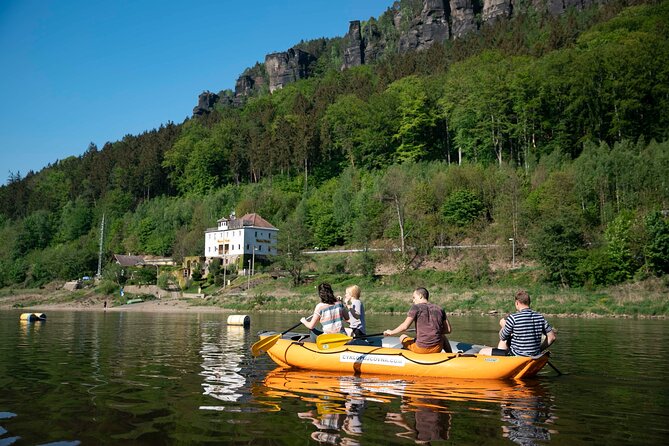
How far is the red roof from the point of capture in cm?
8312

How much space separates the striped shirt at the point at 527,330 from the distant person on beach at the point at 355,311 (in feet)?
12.2

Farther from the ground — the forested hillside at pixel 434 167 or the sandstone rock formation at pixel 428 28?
the sandstone rock formation at pixel 428 28

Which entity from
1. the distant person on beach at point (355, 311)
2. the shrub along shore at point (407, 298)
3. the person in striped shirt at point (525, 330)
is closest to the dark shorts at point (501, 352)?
the person in striped shirt at point (525, 330)

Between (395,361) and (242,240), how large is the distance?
6988 centimetres

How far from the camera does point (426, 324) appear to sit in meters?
11.8

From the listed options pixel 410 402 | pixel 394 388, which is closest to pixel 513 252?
pixel 394 388

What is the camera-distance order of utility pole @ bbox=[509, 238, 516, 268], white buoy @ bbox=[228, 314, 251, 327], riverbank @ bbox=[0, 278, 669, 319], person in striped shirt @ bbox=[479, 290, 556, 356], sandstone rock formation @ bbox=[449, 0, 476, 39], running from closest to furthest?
person in striped shirt @ bbox=[479, 290, 556, 356], white buoy @ bbox=[228, 314, 251, 327], riverbank @ bbox=[0, 278, 669, 319], utility pole @ bbox=[509, 238, 516, 268], sandstone rock formation @ bbox=[449, 0, 476, 39]

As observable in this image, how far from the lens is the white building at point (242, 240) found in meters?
80.8

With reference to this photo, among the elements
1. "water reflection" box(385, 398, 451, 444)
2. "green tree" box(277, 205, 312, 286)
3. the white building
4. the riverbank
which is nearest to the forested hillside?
"green tree" box(277, 205, 312, 286)

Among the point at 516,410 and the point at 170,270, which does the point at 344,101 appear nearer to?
the point at 170,270

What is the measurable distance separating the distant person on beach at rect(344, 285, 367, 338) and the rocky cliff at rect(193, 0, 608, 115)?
128 m

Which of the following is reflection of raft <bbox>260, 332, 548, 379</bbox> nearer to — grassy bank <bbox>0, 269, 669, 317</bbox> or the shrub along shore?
the shrub along shore

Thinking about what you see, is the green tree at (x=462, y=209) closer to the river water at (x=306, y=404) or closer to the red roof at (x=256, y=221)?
the red roof at (x=256, y=221)

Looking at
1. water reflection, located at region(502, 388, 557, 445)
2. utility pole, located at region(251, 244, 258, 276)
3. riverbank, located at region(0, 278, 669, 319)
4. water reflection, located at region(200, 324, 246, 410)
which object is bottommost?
riverbank, located at region(0, 278, 669, 319)
